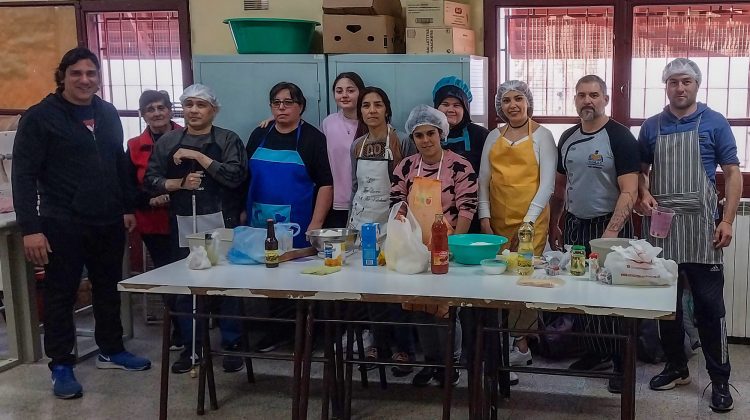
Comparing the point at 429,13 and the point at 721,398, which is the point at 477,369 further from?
the point at 429,13

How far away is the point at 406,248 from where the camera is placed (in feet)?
9.63

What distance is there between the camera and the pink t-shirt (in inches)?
154

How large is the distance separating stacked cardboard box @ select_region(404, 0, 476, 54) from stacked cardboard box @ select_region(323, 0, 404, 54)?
5.2 inches

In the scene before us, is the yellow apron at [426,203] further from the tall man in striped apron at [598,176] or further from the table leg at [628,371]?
the table leg at [628,371]

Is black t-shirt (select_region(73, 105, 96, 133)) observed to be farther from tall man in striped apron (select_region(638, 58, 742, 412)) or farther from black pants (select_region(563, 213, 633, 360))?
tall man in striped apron (select_region(638, 58, 742, 412))

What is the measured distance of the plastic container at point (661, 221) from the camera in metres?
3.34

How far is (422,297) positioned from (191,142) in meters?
1.65

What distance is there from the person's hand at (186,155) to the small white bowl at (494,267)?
1521 millimetres

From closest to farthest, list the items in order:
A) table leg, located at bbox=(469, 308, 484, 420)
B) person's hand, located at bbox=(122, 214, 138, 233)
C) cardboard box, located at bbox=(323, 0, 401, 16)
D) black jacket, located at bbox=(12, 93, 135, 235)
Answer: table leg, located at bbox=(469, 308, 484, 420) → black jacket, located at bbox=(12, 93, 135, 235) → person's hand, located at bbox=(122, 214, 138, 233) → cardboard box, located at bbox=(323, 0, 401, 16)

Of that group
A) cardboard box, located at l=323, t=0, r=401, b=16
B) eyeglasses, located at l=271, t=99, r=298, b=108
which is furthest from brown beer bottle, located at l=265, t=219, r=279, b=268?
cardboard box, located at l=323, t=0, r=401, b=16

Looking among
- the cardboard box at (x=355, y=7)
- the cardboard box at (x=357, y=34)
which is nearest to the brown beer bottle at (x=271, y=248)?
the cardboard box at (x=357, y=34)

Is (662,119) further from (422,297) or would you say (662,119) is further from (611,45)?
(422,297)

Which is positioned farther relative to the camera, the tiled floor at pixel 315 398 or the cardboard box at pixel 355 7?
the cardboard box at pixel 355 7

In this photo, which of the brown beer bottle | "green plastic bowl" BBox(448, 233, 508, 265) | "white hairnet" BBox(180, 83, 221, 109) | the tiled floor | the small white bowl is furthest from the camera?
"white hairnet" BBox(180, 83, 221, 109)
